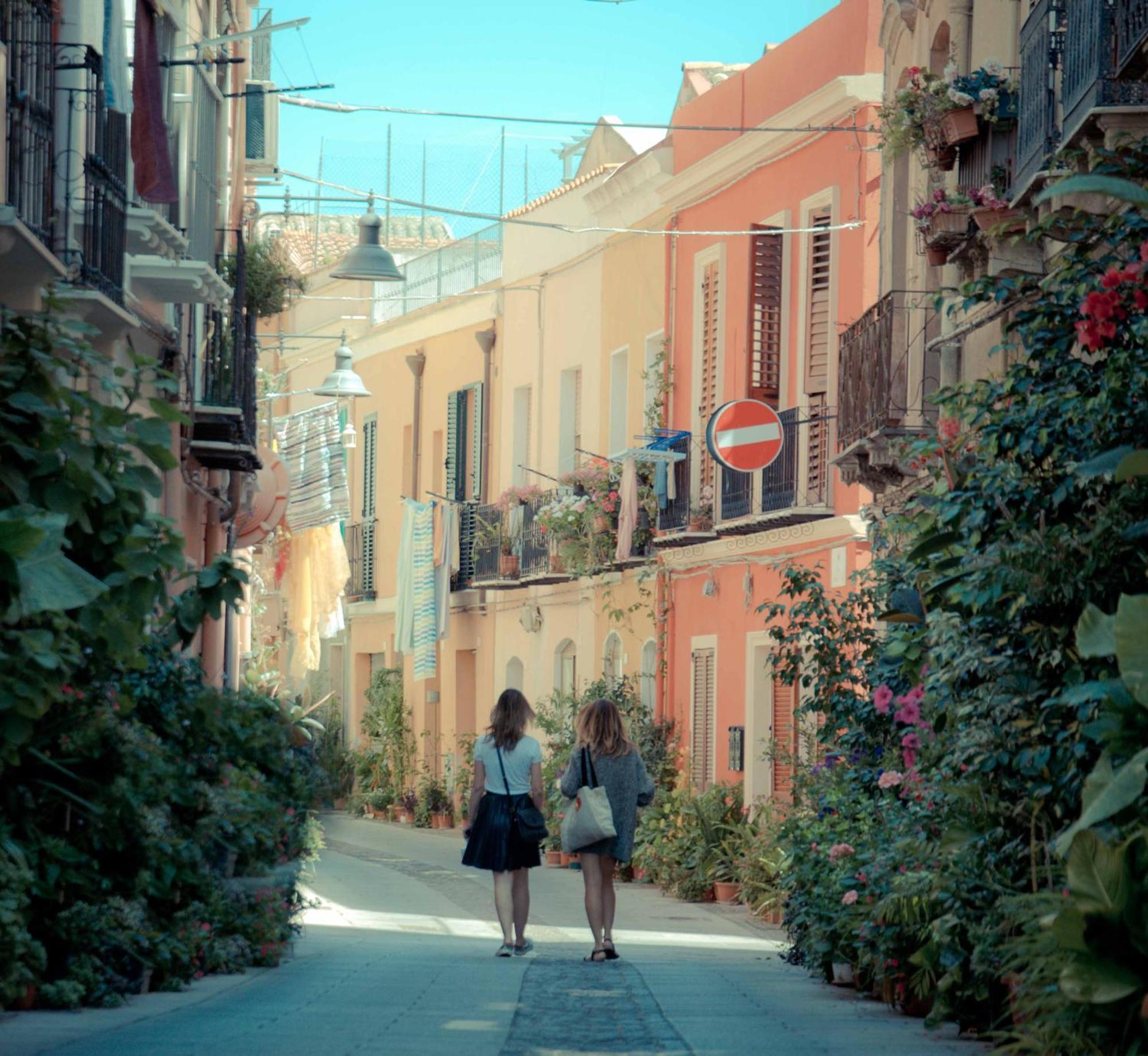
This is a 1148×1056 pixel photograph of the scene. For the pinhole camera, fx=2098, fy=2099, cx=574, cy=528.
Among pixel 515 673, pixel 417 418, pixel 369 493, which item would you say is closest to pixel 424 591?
pixel 515 673

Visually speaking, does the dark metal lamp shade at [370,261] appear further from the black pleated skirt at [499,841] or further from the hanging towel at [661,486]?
the black pleated skirt at [499,841]

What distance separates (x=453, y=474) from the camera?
1409 inches

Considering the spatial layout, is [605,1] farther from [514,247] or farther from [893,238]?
[514,247]

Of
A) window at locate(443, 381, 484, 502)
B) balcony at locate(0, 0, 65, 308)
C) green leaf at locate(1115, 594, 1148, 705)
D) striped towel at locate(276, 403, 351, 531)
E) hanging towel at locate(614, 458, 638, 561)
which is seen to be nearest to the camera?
green leaf at locate(1115, 594, 1148, 705)

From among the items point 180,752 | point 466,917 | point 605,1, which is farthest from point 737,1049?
point 605,1

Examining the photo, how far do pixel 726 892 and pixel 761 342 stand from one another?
20.1ft

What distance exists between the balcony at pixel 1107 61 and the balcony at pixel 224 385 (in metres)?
9.73

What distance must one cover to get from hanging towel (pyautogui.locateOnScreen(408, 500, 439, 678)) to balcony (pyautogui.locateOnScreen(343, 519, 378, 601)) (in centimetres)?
510

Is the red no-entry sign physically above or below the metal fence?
below

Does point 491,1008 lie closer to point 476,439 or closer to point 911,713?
point 911,713

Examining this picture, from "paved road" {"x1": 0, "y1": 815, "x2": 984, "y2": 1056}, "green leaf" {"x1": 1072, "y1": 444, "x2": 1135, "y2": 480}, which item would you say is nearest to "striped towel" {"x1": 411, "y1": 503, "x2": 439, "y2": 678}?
"paved road" {"x1": 0, "y1": 815, "x2": 984, "y2": 1056}

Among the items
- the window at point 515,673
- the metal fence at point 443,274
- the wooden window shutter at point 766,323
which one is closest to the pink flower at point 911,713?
the wooden window shutter at point 766,323

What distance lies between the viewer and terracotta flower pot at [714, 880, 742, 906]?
21.7m

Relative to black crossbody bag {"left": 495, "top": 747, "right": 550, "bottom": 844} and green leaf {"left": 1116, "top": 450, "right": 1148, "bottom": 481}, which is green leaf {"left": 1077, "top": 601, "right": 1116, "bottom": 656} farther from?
black crossbody bag {"left": 495, "top": 747, "right": 550, "bottom": 844}
